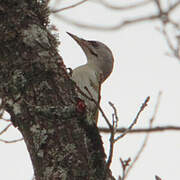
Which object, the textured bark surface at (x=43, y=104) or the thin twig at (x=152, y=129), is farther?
the thin twig at (x=152, y=129)

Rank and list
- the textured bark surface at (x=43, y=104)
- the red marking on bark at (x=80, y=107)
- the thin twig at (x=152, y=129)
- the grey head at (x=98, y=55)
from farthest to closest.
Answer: the grey head at (x=98, y=55) → the thin twig at (x=152, y=129) → the red marking on bark at (x=80, y=107) → the textured bark surface at (x=43, y=104)

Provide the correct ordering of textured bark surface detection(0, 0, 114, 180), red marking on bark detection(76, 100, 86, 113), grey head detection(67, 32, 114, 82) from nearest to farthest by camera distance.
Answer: textured bark surface detection(0, 0, 114, 180) → red marking on bark detection(76, 100, 86, 113) → grey head detection(67, 32, 114, 82)

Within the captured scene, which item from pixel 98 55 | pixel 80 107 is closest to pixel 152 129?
pixel 98 55

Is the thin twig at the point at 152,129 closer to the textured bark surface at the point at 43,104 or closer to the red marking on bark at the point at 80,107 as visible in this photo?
the textured bark surface at the point at 43,104

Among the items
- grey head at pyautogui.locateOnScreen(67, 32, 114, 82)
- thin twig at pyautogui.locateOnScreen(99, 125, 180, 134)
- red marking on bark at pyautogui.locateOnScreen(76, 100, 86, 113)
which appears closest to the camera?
red marking on bark at pyautogui.locateOnScreen(76, 100, 86, 113)

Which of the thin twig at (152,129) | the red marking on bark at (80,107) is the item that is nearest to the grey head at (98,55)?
the thin twig at (152,129)

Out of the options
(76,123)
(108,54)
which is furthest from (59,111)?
(108,54)

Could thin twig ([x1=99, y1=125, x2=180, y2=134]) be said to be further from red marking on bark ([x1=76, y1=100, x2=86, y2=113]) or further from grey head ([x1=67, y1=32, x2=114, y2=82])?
red marking on bark ([x1=76, y1=100, x2=86, y2=113])

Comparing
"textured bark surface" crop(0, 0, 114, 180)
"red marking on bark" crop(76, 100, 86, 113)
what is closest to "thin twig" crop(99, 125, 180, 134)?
"textured bark surface" crop(0, 0, 114, 180)
